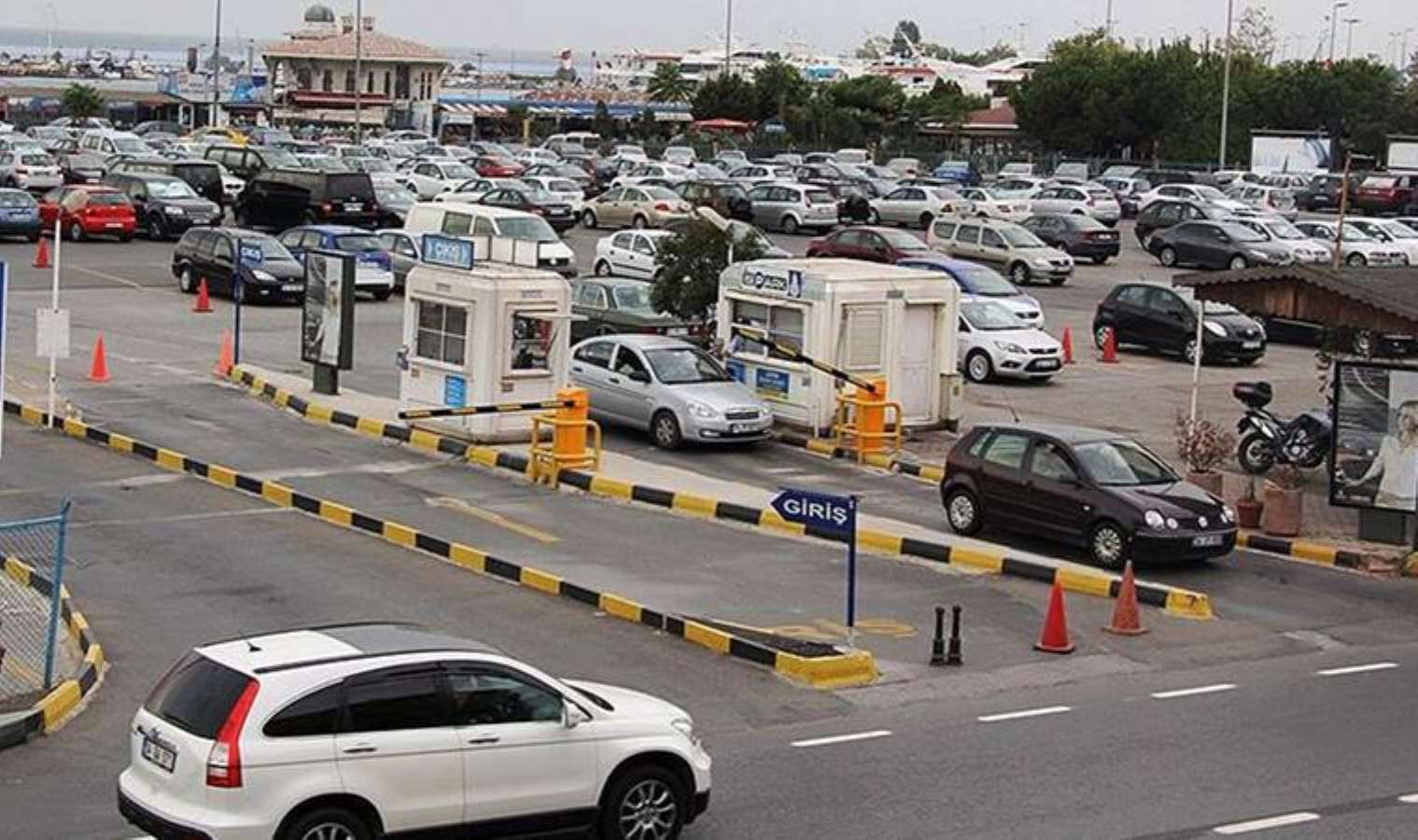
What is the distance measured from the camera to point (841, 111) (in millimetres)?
122188

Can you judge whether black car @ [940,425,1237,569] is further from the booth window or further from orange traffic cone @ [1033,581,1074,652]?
the booth window

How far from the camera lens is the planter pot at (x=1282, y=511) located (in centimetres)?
2555

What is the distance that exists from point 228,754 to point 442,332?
18.9 meters

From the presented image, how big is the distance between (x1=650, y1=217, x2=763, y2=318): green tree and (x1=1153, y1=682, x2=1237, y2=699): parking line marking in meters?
17.3

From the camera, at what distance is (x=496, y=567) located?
22391mm

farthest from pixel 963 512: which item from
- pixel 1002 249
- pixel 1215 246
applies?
pixel 1215 246

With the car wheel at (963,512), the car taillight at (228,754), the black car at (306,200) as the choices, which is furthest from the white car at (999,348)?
the car taillight at (228,754)

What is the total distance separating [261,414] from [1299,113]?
8790 centimetres

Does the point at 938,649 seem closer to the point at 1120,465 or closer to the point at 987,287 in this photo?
the point at 1120,465

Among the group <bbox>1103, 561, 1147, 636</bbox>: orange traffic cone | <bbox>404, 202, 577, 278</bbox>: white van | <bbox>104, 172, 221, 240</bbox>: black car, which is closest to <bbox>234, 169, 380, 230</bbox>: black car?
<bbox>104, 172, 221, 240</bbox>: black car

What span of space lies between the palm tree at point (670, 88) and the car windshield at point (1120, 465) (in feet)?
427

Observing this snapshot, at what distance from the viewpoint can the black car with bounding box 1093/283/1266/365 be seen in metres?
41.1

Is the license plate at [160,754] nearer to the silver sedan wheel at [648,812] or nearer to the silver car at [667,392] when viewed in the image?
the silver sedan wheel at [648,812]

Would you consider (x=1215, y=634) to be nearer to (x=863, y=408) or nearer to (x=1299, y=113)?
(x=863, y=408)
